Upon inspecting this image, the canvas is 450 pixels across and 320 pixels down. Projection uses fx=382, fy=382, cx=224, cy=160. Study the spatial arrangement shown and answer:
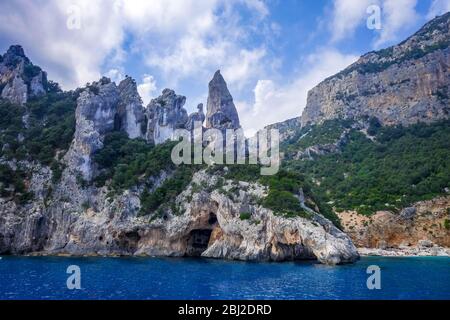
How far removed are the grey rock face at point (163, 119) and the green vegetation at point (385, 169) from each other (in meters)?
27.2

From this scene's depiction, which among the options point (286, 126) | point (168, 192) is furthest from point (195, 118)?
point (286, 126)

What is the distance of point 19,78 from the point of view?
70.4 metres

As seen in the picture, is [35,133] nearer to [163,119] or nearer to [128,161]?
[128,161]

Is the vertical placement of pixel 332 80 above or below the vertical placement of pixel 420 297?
above

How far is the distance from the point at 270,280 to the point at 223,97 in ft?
201

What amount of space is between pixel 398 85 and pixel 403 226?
180 feet

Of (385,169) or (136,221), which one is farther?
(385,169)

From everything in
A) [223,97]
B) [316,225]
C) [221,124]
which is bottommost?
[316,225]

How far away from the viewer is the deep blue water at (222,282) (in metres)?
21.7

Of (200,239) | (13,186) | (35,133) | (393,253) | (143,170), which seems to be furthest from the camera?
(35,133)

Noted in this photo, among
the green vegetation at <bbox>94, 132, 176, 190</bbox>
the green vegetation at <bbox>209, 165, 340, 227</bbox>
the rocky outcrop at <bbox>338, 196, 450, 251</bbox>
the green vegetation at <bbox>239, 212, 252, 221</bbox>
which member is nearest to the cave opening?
the green vegetation at <bbox>239, 212, 252, 221</bbox>

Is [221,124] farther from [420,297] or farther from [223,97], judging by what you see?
[420,297]
